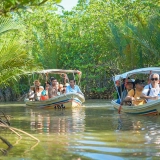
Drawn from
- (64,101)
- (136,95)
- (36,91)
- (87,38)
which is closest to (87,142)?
(136,95)

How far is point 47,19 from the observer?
115 feet

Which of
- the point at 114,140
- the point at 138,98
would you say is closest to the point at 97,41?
the point at 138,98

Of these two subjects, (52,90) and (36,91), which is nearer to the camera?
(52,90)

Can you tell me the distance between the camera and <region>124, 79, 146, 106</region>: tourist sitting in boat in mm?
15273

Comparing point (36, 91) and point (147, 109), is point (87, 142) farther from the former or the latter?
point (36, 91)

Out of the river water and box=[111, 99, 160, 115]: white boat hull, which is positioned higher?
box=[111, 99, 160, 115]: white boat hull

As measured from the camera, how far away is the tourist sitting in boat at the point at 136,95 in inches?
601

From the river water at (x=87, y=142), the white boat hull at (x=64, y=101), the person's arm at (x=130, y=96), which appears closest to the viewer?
the river water at (x=87, y=142)

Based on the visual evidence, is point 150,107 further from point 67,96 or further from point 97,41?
point 97,41

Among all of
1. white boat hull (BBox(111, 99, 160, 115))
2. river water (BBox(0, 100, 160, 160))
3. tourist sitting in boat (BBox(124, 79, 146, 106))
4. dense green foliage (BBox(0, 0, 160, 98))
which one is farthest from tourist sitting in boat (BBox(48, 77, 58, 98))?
river water (BBox(0, 100, 160, 160))

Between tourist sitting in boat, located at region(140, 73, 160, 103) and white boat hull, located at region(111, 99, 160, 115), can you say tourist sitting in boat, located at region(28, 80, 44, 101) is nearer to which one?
white boat hull, located at region(111, 99, 160, 115)

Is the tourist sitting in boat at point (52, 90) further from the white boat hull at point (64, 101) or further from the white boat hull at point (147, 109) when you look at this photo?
the white boat hull at point (147, 109)

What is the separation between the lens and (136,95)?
15.5 meters

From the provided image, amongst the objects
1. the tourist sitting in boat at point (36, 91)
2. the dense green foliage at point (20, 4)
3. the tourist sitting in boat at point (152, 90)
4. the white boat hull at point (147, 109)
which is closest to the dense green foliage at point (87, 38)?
the tourist sitting in boat at point (36, 91)
